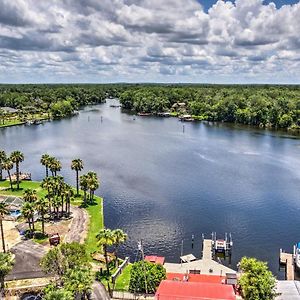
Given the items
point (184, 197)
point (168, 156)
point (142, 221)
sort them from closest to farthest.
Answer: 1. point (142, 221)
2. point (184, 197)
3. point (168, 156)

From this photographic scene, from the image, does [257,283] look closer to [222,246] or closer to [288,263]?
[288,263]

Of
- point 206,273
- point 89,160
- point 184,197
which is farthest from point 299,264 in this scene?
point 89,160

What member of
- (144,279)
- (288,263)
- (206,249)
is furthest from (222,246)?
(144,279)

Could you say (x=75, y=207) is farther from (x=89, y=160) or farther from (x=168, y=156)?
(x=168, y=156)

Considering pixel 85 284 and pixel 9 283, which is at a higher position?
pixel 85 284

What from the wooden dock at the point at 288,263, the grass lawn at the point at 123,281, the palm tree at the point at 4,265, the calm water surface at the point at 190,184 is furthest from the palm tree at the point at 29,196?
the wooden dock at the point at 288,263
